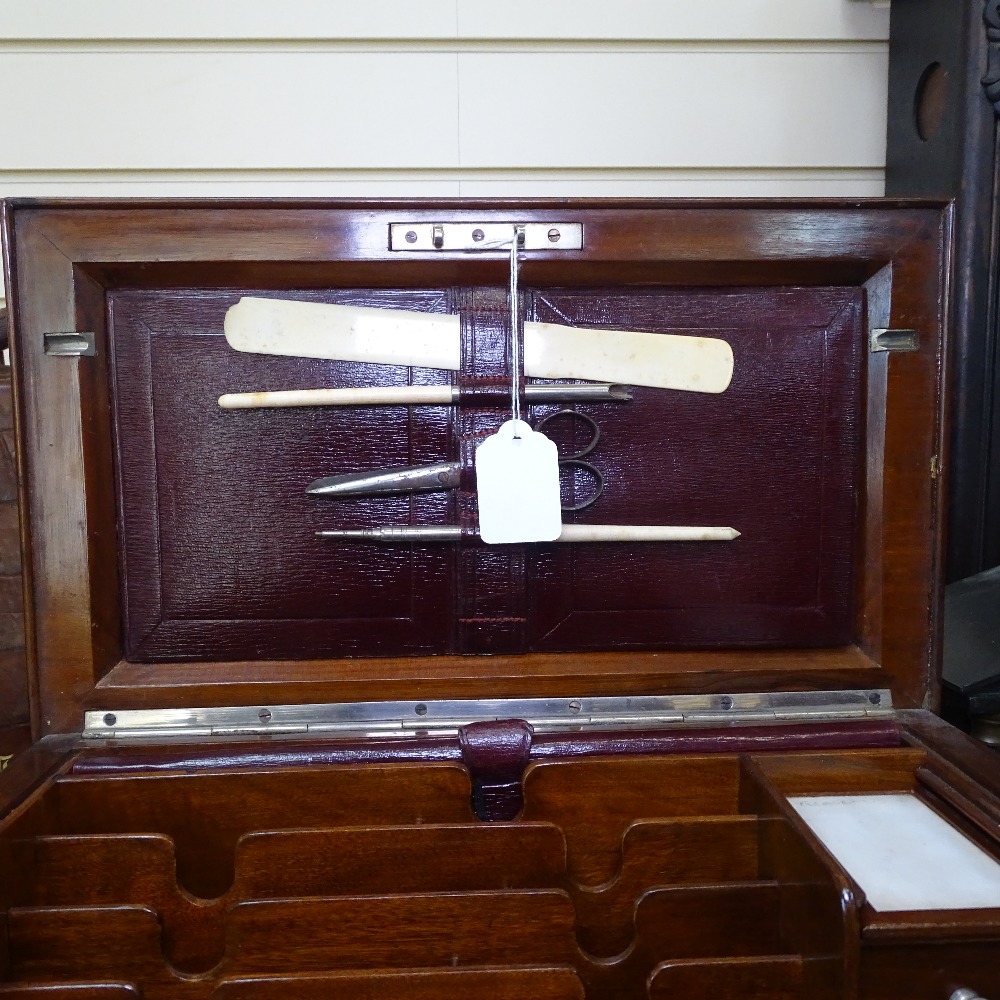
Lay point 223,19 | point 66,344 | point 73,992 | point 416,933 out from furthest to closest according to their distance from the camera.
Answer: point 223,19, point 66,344, point 416,933, point 73,992

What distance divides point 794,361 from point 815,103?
65cm

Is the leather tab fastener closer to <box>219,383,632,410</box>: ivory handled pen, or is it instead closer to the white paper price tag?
the white paper price tag

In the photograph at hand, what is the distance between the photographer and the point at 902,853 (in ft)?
2.56

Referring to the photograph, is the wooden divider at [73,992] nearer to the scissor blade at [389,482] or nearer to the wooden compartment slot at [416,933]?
the wooden compartment slot at [416,933]

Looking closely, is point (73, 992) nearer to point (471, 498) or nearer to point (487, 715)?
point (487, 715)

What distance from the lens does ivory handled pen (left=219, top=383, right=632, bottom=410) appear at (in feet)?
3.12

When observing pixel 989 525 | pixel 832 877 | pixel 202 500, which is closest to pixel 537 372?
pixel 202 500

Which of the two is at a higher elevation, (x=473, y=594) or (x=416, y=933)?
(x=473, y=594)

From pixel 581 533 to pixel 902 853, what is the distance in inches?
19.5

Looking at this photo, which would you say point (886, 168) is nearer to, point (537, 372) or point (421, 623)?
point (537, 372)

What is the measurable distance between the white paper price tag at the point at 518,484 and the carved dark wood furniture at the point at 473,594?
0.05 m

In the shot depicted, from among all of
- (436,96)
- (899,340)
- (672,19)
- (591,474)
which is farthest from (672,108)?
(591,474)

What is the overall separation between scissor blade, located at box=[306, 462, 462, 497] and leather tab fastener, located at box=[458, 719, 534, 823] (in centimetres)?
32

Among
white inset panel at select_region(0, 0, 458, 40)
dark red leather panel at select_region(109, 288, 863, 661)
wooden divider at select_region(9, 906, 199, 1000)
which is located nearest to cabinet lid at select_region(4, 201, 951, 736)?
dark red leather panel at select_region(109, 288, 863, 661)
